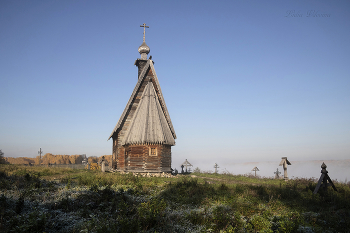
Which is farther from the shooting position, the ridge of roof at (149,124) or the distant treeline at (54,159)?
the distant treeline at (54,159)

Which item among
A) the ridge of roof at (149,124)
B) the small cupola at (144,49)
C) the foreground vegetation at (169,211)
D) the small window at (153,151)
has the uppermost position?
the small cupola at (144,49)

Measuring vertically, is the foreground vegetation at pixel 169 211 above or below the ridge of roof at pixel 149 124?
below

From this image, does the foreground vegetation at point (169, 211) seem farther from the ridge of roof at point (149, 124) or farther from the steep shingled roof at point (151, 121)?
the steep shingled roof at point (151, 121)

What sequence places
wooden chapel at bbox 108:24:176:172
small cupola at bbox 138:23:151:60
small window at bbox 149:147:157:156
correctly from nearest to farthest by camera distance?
wooden chapel at bbox 108:24:176:172 < small window at bbox 149:147:157:156 < small cupola at bbox 138:23:151:60

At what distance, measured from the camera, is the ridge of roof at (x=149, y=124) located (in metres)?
23.2

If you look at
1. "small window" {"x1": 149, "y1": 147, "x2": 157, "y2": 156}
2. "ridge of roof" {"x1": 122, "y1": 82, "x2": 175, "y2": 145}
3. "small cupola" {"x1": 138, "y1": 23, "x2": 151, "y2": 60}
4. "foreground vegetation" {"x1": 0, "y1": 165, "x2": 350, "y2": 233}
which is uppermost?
"small cupola" {"x1": 138, "y1": 23, "x2": 151, "y2": 60}

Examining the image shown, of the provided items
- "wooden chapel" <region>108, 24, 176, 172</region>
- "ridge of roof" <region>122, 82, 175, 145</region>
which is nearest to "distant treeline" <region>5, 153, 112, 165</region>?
"wooden chapel" <region>108, 24, 176, 172</region>

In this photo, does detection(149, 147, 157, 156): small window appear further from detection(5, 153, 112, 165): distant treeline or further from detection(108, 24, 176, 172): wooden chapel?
detection(5, 153, 112, 165): distant treeline

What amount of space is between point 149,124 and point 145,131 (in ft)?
3.37

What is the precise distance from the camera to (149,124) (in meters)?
24.2

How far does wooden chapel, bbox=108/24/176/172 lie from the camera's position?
23.2 metres

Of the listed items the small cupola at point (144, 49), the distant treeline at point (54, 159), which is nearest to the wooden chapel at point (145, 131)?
the small cupola at point (144, 49)

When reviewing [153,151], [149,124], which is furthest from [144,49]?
[153,151]

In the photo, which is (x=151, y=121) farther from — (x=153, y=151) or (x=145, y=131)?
(x=153, y=151)
